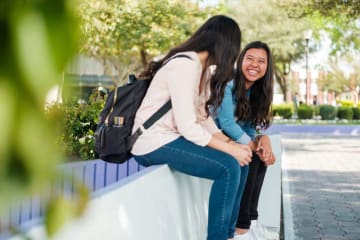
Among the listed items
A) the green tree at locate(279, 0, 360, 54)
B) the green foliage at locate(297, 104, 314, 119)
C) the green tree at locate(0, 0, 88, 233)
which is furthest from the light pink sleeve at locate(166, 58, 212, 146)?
the green foliage at locate(297, 104, 314, 119)

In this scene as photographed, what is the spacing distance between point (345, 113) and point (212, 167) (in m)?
34.2

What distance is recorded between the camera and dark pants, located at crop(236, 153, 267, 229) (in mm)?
4891

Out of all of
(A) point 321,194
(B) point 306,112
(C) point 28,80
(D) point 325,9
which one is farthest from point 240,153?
(B) point 306,112

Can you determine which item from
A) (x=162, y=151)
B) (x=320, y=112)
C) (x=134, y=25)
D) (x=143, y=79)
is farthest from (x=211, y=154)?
(x=320, y=112)

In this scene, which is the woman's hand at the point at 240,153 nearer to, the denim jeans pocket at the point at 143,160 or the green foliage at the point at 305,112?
the denim jeans pocket at the point at 143,160

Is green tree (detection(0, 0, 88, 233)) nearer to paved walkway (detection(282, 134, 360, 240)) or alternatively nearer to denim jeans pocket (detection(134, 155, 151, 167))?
denim jeans pocket (detection(134, 155, 151, 167))

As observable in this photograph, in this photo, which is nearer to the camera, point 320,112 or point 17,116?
point 17,116

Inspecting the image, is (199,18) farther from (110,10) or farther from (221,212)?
(221,212)

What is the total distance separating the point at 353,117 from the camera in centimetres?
3722

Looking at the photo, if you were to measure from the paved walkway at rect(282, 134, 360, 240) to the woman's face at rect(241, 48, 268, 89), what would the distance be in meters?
1.68

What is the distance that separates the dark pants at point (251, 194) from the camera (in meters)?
4.89

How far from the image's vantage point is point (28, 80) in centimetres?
41

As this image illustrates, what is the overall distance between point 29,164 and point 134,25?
2844 centimetres

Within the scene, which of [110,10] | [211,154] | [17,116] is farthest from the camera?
[110,10]
